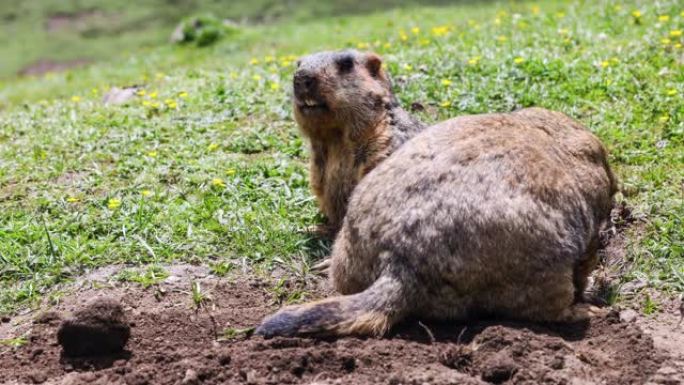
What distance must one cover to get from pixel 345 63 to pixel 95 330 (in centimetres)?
250

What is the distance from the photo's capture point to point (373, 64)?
6.08 meters

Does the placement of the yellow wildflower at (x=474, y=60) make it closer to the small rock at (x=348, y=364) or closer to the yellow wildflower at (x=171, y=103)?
the yellow wildflower at (x=171, y=103)

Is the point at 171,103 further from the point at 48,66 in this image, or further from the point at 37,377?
the point at 48,66

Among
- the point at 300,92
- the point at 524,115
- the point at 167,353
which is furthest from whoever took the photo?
the point at 300,92

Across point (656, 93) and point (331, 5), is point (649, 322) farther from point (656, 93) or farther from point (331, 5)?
point (331, 5)

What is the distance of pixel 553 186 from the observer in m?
4.38

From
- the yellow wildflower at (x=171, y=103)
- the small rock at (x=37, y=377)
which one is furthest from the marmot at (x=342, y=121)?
the yellow wildflower at (x=171, y=103)

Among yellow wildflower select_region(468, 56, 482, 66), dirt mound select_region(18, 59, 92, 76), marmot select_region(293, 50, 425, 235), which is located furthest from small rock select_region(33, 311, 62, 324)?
dirt mound select_region(18, 59, 92, 76)

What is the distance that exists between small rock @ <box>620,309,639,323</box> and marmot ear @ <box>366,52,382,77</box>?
2277 mm

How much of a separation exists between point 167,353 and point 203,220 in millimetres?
1832

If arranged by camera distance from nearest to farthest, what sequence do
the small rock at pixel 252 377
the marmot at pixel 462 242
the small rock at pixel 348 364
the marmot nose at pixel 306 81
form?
the small rock at pixel 252 377 < the small rock at pixel 348 364 < the marmot at pixel 462 242 < the marmot nose at pixel 306 81

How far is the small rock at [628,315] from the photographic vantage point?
15.3 ft

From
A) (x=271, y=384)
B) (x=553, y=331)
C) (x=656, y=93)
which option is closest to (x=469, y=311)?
(x=553, y=331)

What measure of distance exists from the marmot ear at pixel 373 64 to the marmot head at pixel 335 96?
89 millimetres
